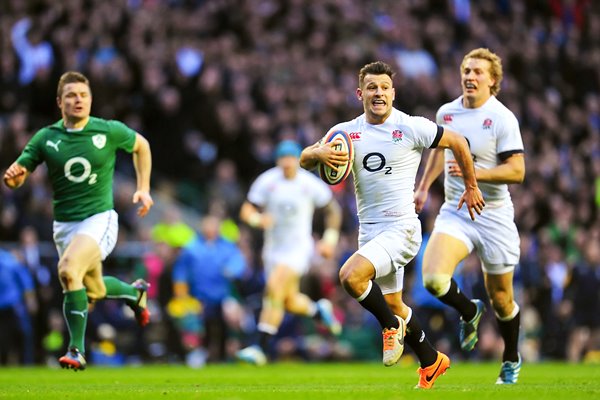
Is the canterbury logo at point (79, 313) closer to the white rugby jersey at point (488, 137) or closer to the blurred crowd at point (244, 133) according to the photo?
the white rugby jersey at point (488, 137)

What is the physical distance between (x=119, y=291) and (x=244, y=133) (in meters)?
9.93

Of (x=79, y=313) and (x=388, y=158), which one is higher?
(x=388, y=158)

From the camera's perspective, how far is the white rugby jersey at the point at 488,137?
11227 millimetres

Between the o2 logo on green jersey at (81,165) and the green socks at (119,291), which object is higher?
the o2 logo on green jersey at (81,165)

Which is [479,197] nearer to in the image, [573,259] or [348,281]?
[348,281]

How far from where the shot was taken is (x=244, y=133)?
22031mm

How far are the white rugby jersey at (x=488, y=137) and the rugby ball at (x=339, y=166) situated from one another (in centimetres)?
190

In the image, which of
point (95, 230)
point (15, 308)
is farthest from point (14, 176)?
point (15, 308)

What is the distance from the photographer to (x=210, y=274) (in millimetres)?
18297

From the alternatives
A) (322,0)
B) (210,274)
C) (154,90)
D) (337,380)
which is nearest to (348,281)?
(337,380)

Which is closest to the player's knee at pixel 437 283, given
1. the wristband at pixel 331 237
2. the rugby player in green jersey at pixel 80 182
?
the rugby player in green jersey at pixel 80 182

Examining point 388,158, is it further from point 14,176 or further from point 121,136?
point 14,176

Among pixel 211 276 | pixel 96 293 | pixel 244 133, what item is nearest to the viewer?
pixel 96 293

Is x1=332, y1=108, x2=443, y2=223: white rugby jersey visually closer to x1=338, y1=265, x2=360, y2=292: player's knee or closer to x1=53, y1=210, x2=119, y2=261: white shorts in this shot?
x1=338, y1=265, x2=360, y2=292: player's knee
